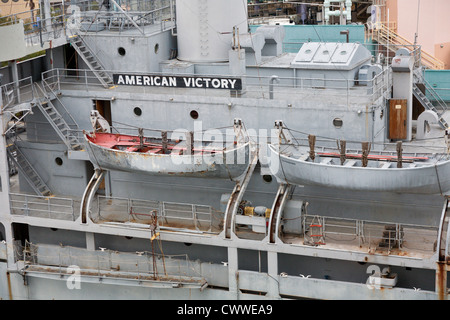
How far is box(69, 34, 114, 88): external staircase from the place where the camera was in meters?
28.2

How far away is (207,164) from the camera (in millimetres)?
24172

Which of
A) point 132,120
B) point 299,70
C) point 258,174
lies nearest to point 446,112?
point 299,70

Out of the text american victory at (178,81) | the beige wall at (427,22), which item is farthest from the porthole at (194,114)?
the beige wall at (427,22)

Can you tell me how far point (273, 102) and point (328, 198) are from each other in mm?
3184

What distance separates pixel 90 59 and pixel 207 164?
22.2 feet

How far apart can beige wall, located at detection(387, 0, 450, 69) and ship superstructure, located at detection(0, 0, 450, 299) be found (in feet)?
35.9

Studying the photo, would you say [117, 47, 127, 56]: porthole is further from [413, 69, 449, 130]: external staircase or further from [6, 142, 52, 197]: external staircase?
[413, 69, 449, 130]: external staircase

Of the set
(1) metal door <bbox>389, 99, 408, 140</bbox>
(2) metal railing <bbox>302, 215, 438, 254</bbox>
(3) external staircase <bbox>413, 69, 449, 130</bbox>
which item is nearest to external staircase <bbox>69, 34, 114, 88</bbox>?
(2) metal railing <bbox>302, 215, 438, 254</bbox>

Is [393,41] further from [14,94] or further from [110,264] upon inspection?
[110,264]

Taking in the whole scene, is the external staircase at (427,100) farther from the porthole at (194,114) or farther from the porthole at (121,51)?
the porthole at (121,51)

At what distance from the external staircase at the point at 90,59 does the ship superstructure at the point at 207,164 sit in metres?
0.07

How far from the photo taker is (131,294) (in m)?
25.7

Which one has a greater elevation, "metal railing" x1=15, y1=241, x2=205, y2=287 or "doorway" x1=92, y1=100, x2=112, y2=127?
"doorway" x1=92, y1=100, x2=112, y2=127
